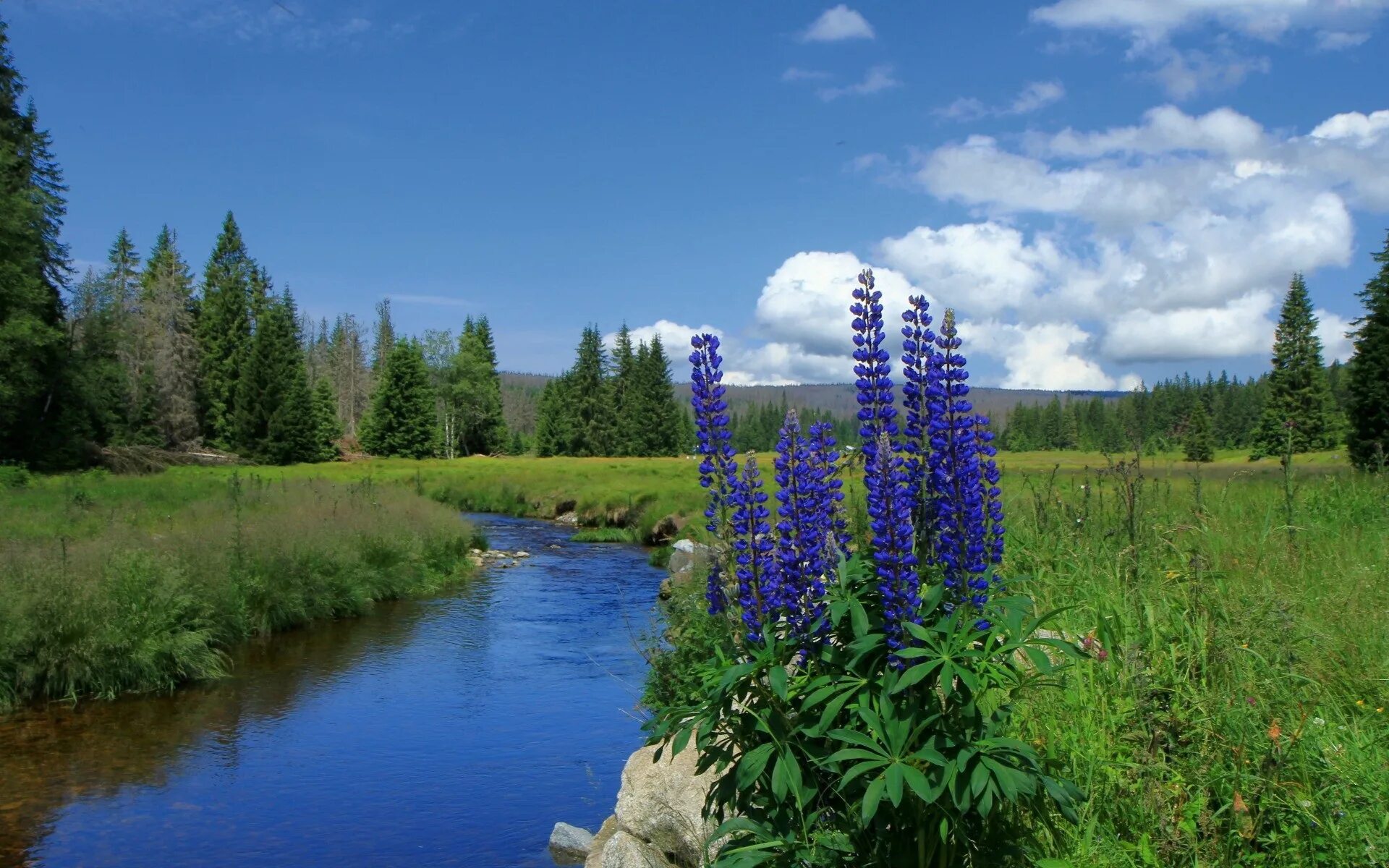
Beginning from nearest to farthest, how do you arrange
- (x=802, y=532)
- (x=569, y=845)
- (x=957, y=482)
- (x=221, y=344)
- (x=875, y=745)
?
1. (x=875, y=745)
2. (x=957, y=482)
3. (x=802, y=532)
4. (x=569, y=845)
5. (x=221, y=344)

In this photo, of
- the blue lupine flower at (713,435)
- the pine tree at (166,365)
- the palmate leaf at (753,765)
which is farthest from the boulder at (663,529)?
the pine tree at (166,365)

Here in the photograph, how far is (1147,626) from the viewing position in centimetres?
472

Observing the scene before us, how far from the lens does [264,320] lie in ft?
193

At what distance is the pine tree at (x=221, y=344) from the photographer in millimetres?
61781

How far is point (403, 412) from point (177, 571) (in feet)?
194

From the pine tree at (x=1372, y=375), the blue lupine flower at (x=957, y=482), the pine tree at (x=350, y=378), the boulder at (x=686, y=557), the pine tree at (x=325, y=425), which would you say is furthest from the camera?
the pine tree at (x=350, y=378)

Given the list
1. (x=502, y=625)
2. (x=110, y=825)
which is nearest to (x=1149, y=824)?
(x=110, y=825)

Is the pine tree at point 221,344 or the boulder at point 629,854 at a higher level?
the pine tree at point 221,344

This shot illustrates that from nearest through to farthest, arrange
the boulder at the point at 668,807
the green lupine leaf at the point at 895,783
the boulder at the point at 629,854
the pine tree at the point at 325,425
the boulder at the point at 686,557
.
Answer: the green lupine leaf at the point at 895,783, the boulder at the point at 668,807, the boulder at the point at 629,854, the boulder at the point at 686,557, the pine tree at the point at 325,425

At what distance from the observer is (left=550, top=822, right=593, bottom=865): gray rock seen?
693cm

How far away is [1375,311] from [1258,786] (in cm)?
3094

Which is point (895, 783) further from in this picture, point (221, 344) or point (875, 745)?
point (221, 344)

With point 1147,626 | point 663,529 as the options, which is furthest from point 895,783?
point 663,529

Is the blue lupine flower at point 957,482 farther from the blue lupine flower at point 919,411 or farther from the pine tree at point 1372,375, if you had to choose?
the pine tree at point 1372,375
